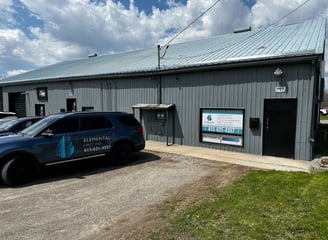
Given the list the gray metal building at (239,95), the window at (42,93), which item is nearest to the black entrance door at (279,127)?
the gray metal building at (239,95)

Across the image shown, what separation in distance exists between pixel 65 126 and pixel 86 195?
2585 mm

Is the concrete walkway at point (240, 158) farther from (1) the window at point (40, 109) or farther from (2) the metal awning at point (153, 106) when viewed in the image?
(1) the window at point (40, 109)

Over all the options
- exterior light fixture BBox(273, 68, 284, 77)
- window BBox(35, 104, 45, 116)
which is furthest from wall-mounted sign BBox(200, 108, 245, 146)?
window BBox(35, 104, 45, 116)

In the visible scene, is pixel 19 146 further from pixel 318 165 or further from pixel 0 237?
pixel 318 165

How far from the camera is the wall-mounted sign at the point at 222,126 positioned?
10.2 meters

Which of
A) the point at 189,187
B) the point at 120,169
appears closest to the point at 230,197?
the point at 189,187

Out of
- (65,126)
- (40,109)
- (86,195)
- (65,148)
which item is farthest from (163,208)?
(40,109)

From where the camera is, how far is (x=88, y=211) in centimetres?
485

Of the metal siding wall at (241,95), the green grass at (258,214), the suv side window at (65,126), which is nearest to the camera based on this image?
the green grass at (258,214)

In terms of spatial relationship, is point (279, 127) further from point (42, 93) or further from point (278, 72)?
point (42, 93)

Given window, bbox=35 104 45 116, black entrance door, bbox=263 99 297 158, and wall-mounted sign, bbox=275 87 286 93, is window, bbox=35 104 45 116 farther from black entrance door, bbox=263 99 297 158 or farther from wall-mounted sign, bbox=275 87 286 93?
wall-mounted sign, bbox=275 87 286 93

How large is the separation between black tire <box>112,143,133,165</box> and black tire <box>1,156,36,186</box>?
2.51 meters

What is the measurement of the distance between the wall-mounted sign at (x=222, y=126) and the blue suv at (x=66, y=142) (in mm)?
3351

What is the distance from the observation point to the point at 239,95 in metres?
10.0
